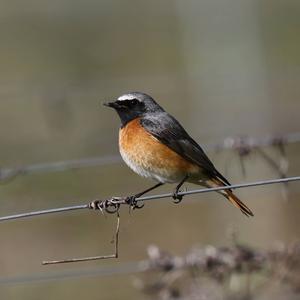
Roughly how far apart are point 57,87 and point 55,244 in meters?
6.25

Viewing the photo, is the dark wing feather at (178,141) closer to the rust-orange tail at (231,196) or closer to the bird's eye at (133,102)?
the rust-orange tail at (231,196)

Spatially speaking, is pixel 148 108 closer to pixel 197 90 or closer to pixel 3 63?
pixel 197 90

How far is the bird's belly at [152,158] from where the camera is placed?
7805 millimetres

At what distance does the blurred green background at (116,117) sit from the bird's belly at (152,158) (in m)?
1.05

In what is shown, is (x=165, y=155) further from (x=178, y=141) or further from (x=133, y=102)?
(x=133, y=102)

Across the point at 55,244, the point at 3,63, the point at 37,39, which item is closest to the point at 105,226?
the point at 55,244

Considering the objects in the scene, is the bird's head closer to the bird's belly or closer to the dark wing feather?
the dark wing feather

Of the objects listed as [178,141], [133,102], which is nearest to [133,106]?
[133,102]

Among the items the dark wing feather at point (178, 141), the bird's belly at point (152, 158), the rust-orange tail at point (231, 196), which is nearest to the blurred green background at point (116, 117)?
the rust-orange tail at point (231, 196)

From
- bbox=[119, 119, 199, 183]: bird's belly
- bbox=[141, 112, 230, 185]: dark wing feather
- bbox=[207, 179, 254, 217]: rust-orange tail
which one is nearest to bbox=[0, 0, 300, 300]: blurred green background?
bbox=[207, 179, 254, 217]: rust-orange tail

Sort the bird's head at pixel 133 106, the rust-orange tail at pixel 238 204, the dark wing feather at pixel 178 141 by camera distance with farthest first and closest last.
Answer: the bird's head at pixel 133 106 → the dark wing feather at pixel 178 141 → the rust-orange tail at pixel 238 204

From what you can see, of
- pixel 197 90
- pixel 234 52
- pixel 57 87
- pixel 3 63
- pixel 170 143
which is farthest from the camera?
pixel 3 63

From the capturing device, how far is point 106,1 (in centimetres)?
2317

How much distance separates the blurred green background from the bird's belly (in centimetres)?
105
